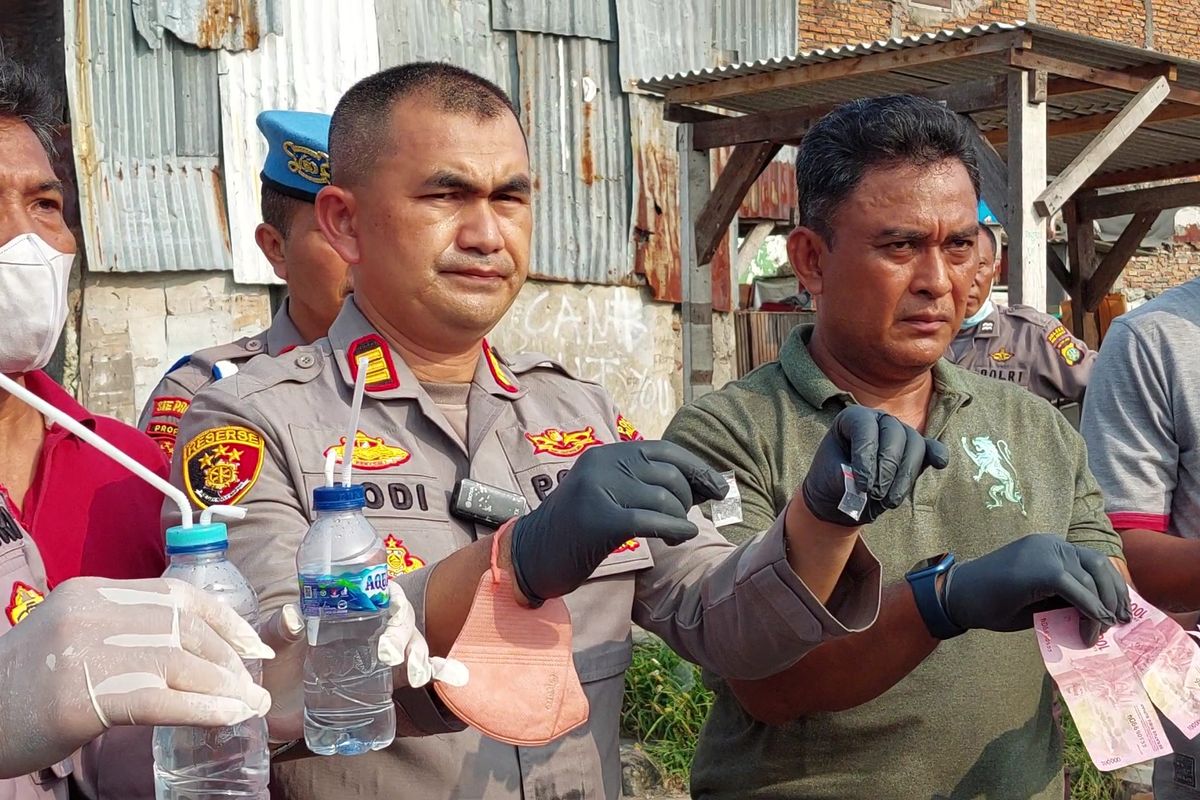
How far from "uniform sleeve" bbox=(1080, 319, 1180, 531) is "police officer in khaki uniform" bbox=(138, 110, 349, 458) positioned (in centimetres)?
202

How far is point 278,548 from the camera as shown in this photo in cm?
195

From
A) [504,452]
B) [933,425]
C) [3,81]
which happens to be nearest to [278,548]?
[504,452]

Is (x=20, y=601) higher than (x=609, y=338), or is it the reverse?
(x=20, y=601)

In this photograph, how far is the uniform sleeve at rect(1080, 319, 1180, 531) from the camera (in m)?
A: 2.82

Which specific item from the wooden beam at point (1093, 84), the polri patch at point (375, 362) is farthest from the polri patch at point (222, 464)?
the wooden beam at point (1093, 84)

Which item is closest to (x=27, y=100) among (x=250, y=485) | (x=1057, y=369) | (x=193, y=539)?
(x=250, y=485)

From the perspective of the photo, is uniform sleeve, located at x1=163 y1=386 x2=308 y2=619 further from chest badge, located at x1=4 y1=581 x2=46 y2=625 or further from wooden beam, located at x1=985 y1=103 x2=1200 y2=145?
wooden beam, located at x1=985 y1=103 x2=1200 y2=145

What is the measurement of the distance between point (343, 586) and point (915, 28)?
1277cm

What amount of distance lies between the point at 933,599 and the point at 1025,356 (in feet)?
14.2

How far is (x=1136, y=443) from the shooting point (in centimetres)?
285

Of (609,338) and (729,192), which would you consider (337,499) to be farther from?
(609,338)

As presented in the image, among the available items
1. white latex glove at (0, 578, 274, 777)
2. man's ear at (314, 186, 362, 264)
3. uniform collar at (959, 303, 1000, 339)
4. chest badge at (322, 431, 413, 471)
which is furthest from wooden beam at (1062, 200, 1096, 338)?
white latex glove at (0, 578, 274, 777)

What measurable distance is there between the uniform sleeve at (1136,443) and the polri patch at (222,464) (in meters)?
1.85

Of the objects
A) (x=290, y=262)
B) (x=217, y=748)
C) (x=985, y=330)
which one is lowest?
(x=985, y=330)
